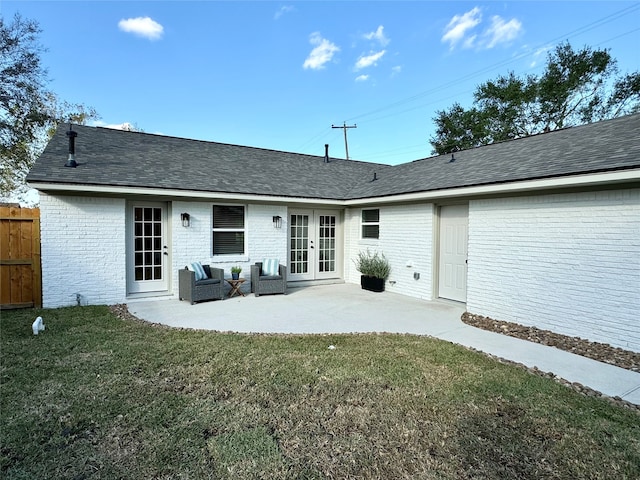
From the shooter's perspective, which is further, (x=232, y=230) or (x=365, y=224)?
(x=365, y=224)

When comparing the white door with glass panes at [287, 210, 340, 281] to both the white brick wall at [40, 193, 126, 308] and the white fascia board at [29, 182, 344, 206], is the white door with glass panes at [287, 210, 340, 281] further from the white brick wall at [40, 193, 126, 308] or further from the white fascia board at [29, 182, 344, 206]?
the white brick wall at [40, 193, 126, 308]

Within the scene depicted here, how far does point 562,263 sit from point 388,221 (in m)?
4.78

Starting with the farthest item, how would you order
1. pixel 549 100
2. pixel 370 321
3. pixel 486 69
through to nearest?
pixel 486 69 → pixel 549 100 → pixel 370 321

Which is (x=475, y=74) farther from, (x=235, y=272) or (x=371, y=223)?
(x=235, y=272)

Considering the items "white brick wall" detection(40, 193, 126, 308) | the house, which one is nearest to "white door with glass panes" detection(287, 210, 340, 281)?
the house

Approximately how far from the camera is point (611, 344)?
202 inches

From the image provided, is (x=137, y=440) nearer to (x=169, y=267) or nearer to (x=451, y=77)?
(x=169, y=267)

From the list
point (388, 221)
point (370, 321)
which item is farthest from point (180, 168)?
point (370, 321)

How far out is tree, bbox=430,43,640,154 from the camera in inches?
768

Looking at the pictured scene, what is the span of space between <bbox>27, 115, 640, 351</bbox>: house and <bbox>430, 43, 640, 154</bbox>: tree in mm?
14832

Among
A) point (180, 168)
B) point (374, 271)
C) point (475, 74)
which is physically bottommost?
point (374, 271)

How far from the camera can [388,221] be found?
9961mm

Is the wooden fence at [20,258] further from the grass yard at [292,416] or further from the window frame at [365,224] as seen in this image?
the window frame at [365,224]

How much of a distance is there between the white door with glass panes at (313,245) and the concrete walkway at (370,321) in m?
1.51
